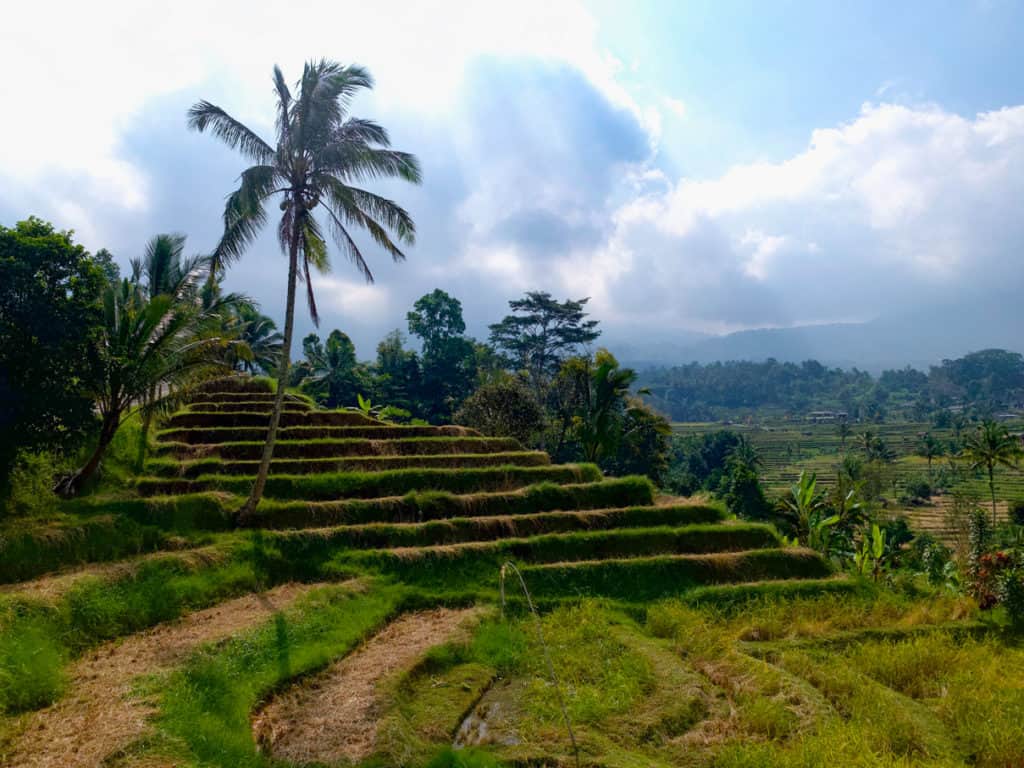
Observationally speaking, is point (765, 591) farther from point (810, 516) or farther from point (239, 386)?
point (239, 386)

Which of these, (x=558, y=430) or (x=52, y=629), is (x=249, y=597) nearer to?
(x=52, y=629)

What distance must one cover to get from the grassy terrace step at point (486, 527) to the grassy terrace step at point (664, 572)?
1.31 meters

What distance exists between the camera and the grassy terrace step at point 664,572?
11312 millimetres

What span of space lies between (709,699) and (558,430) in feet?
80.9

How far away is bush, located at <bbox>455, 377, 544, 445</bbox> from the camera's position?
86.6ft

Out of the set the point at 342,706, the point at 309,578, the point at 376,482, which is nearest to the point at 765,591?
the point at 342,706

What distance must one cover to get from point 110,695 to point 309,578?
4.55 metres

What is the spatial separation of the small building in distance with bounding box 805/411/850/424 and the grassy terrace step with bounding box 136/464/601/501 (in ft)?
325

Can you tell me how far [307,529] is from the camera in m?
11.8

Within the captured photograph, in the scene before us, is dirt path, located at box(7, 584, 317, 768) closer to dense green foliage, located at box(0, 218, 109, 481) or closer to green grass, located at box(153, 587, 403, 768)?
green grass, located at box(153, 587, 403, 768)

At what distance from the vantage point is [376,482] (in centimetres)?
1364

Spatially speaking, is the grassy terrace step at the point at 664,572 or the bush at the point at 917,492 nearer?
the grassy terrace step at the point at 664,572

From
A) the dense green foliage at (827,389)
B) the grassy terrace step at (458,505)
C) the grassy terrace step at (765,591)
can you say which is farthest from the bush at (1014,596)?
the dense green foliage at (827,389)

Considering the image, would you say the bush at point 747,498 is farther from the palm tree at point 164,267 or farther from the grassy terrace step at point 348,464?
the palm tree at point 164,267
